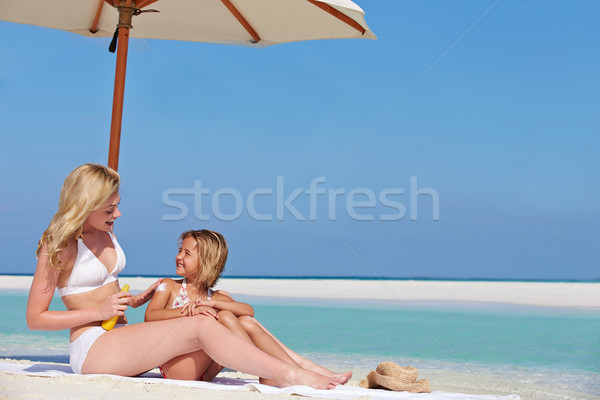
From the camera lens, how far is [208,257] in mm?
3287

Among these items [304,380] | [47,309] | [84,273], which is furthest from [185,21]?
[304,380]

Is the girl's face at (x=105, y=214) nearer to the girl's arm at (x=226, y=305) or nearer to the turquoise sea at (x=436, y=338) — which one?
the girl's arm at (x=226, y=305)

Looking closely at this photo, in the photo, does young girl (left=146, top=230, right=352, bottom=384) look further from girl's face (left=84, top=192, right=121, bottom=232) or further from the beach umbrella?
the beach umbrella

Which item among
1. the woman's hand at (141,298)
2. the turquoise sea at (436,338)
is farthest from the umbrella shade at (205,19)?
the turquoise sea at (436,338)

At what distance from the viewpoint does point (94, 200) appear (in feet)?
9.69

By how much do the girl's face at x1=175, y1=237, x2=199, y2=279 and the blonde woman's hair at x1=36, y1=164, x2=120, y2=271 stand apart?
531 millimetres

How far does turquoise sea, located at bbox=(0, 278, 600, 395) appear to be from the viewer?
6.37 meters

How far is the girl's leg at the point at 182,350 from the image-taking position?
2885 millimetres

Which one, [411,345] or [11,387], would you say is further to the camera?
[411,345]

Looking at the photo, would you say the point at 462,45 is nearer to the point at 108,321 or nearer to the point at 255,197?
the point at 255,197

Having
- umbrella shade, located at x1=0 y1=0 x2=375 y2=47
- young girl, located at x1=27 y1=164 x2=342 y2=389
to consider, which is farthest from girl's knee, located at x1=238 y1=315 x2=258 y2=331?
umbrella shade, located at x1=0 y1=0 x2=375 y2=47

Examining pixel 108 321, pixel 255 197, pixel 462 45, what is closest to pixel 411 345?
pixel 255 197

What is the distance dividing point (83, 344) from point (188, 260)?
2.21 feet

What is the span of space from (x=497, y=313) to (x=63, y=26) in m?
10.3
